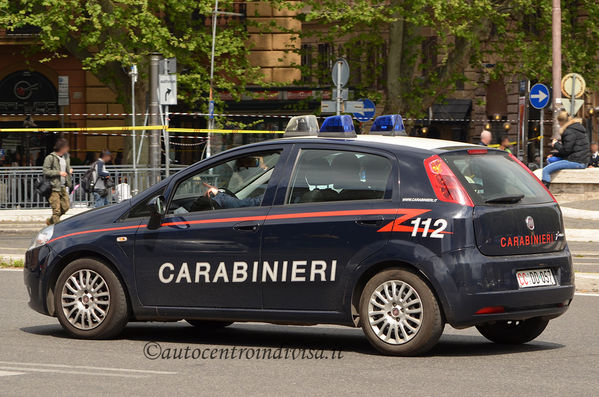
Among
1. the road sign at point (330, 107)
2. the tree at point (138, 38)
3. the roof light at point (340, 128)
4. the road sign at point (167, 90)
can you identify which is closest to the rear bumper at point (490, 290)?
the roof light at point (340, 128)

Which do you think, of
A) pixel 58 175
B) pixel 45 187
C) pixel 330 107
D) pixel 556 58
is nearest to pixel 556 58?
pixel 556 58

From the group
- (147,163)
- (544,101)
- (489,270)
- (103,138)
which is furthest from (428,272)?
(103,138)

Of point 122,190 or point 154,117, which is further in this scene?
point 122,190

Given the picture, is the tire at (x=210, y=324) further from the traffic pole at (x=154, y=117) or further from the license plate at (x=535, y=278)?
the traffic pole at (x=154, y=117)

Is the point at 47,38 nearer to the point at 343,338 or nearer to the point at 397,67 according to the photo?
the point at 397,67

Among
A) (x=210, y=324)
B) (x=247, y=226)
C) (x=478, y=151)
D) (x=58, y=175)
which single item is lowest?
(x=210, y=324)

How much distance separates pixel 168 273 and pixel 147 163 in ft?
52.1

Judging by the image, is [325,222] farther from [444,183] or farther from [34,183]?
[34,183]

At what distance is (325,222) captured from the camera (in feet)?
27.5

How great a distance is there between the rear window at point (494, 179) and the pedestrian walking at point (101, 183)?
1614 centimetres

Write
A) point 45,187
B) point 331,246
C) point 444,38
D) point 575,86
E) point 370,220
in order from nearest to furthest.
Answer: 1. point 370,220
2. point 331,246
3. point 45,187
4. point 575,86
5. point 444,38

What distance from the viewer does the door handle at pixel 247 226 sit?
8.61 m

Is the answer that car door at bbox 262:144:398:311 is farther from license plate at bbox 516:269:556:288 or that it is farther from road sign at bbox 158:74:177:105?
road sign at bbox 158:74:177:105

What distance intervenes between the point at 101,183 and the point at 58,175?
116 inches
